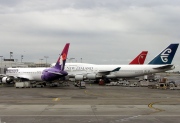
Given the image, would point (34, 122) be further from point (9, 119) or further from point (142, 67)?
point (142, 67)

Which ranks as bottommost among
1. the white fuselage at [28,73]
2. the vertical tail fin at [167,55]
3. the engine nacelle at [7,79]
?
the engine nacelle at [7,79]

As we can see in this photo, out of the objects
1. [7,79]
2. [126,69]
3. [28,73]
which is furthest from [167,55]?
[7,79]

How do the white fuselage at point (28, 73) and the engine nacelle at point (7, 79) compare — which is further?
the engine nacelle at point (7, 79)

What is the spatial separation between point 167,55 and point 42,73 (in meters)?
29.2

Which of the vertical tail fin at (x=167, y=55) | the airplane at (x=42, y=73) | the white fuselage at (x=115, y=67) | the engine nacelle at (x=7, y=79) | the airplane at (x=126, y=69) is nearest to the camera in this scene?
the airplane at (x=42, y=73)

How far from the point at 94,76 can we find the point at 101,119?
45.5 metres

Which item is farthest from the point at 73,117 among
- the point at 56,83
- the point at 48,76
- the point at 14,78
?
the point at 14,78

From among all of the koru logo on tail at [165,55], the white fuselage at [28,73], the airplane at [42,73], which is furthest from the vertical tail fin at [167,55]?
the white fuselage at [28,73]

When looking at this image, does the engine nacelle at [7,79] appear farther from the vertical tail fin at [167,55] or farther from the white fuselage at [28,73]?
the vertical tail fin at [167,55]

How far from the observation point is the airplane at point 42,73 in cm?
4550

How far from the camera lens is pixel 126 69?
212 feet

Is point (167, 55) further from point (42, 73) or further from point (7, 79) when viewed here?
point (7, 79)

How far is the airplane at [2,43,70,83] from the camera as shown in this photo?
45.5 m

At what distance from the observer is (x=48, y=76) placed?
46125 millimetres
